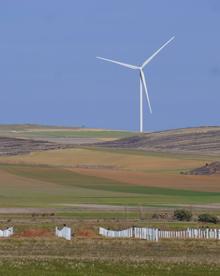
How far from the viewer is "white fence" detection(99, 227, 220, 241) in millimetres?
67125

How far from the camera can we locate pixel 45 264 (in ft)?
129

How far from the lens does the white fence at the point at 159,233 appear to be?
67125mm

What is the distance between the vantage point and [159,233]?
2682 inches

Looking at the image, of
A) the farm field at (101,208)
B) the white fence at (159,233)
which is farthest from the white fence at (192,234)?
the farm field at (101,208)

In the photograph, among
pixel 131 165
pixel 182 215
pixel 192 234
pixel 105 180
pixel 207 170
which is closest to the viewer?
pixel 192 234

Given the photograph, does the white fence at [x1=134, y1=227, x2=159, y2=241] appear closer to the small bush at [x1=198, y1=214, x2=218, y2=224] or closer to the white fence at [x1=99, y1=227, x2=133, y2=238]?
the white fence at [x1=99, y1=227, x2=133, y2=238]

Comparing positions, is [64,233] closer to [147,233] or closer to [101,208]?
[147,233]

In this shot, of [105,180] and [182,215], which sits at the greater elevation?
[105,180]

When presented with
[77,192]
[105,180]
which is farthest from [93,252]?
[105,180]

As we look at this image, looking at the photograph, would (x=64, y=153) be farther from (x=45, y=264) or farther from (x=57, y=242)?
(x=45, y=264)

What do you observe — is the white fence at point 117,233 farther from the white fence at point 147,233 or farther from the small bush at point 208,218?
the small bush at point 208,218

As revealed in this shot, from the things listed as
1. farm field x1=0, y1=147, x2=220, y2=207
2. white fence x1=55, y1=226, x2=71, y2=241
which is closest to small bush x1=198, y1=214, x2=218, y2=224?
white fence x1=55, y1=226, x2=71, y2=241

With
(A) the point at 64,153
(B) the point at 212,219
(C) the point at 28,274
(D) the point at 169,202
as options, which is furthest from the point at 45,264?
(A) the point at 64,153

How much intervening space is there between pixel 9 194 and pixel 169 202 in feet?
59.1
